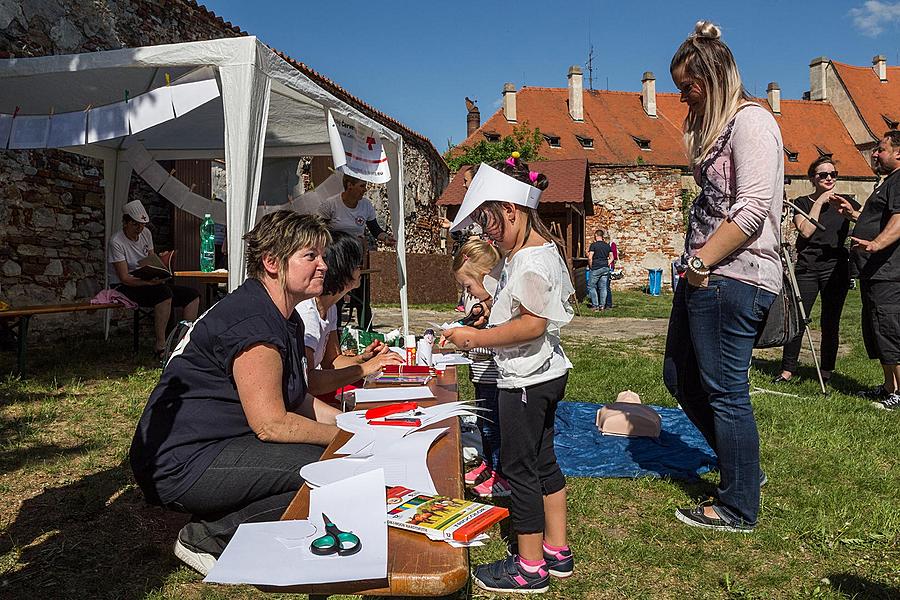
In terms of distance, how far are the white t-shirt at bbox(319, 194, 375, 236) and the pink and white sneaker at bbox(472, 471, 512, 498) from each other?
12.3 feet

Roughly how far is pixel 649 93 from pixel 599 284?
85.2 feet

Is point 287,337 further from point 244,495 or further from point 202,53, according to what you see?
point 202,53

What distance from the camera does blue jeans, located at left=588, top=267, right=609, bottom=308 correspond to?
47.0 ft

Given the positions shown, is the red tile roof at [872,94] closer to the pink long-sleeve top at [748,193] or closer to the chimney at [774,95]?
the chimney at [774,95]

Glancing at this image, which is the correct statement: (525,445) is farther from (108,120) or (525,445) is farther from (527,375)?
(108,120)

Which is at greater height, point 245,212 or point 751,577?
point 245,212

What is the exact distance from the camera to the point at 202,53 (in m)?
4.78

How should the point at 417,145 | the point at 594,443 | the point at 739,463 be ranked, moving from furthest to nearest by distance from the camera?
1. the point at 417,145
2. the point at 594,443
3. the point at 739,463

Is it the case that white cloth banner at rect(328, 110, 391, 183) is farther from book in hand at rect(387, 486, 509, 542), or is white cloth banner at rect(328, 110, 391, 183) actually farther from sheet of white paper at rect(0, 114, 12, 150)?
book in hand at rect(387, 486, 509, 542)

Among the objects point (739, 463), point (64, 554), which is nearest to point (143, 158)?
point (64, 554)

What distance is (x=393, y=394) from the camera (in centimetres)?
253

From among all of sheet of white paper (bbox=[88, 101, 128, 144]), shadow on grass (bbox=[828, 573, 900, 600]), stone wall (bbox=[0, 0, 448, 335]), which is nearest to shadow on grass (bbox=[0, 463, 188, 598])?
shadow on grass (bbox=[828, 573, 900, 600])

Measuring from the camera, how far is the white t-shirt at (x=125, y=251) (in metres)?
6.72

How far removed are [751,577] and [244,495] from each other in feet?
5.94
